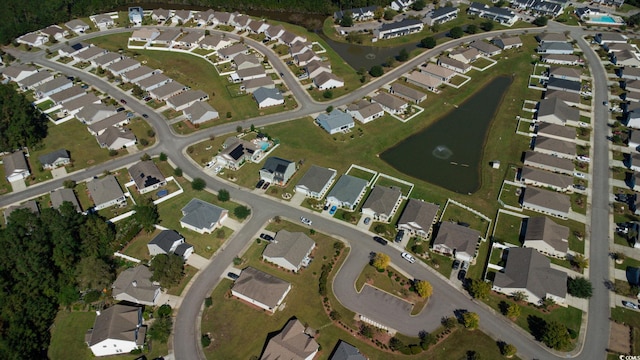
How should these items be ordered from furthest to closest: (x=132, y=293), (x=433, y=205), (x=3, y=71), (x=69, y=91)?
1. (x=3, y=71)
2. (x=69, y=91)
3. (x=433, y=205)
4. (x=132, y=293)

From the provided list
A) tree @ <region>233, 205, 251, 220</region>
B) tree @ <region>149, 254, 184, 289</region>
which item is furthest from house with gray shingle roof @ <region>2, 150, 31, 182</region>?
tree @ <region>233, 205, 251, 220</region>

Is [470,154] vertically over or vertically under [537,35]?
under

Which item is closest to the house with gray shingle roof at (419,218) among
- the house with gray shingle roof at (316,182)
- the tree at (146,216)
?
the house with gray shingle roof at (316,182)

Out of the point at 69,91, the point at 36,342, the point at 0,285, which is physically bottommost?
the point at 36,342

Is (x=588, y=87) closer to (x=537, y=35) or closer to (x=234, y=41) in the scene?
(x=537, y=35)

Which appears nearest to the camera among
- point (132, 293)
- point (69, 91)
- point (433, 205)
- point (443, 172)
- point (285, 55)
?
point (132, 293)

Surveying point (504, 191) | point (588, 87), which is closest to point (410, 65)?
point (588, 87)

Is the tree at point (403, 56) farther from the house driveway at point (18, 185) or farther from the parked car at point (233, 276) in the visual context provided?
the house driveway at point (18, 185)
